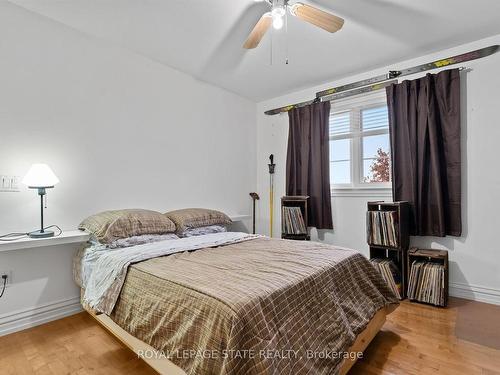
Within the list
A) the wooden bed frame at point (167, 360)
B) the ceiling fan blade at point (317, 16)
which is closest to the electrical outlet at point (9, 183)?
the wooden bed frame at point (167, 360)

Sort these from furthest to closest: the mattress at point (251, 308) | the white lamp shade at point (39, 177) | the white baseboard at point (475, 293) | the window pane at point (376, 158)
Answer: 1. the window pane at point (376, 158)
2. the white baseboard at point (475, 293)
3. the white lamp shade at point (39, 177)
4. the mattress at point (251, 308)

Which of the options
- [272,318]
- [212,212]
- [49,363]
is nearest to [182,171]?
[212,212]

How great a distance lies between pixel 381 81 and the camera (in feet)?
10.1

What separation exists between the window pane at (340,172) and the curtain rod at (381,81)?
839mm

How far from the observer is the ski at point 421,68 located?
99.8 inches

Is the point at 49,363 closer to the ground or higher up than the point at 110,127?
closer to the ground

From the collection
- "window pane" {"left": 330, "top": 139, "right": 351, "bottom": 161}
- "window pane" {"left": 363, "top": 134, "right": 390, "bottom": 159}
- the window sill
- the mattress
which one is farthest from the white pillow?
"window pane" {"left": 363, "top": 134, "right": 390, "bottom": 159}

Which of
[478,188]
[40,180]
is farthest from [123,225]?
[478,188]

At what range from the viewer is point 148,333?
1.36 m

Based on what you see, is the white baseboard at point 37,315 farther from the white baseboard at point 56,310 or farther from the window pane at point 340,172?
the window pane at point 340,172

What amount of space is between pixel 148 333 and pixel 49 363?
889mm

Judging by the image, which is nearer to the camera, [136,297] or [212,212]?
[136,297]

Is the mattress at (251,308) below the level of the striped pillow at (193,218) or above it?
below

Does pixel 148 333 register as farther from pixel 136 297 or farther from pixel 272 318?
pixel 272 318
